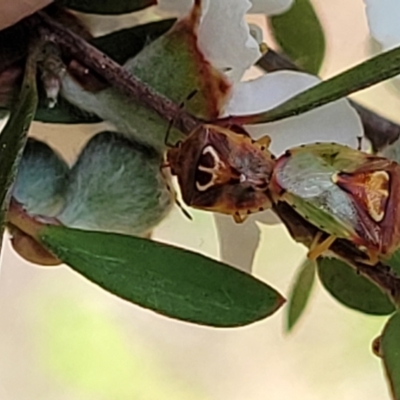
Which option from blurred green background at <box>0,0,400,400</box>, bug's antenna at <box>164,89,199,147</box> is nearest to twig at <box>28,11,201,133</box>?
bug's antenna at <box>164,89,199,147</box>

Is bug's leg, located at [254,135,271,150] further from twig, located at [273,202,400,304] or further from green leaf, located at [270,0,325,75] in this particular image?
green leaf, located at [270,0,325,75]

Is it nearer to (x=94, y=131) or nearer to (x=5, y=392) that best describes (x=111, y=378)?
(x=5, y=392)

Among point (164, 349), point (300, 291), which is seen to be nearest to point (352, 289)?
point (300, 291)

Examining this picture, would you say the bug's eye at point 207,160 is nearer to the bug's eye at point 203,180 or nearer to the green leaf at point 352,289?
the bug's eye at point 203,180

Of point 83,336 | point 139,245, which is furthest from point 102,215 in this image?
point 83,336

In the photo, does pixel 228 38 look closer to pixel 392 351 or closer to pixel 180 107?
pixel 180 107

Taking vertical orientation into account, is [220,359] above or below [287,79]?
below
